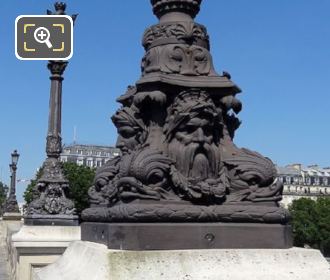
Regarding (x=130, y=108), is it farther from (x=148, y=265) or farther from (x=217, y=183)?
(x=148, y=265)

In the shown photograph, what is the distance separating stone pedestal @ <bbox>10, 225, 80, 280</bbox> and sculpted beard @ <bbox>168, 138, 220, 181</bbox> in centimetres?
590

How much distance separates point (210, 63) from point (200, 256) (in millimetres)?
1938

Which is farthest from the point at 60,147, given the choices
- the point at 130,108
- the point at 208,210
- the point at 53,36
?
the point at 208,210

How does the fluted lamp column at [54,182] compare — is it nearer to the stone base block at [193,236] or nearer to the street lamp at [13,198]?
the stone base block at [193,236]

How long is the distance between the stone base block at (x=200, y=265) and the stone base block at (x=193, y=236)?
0.10 meters

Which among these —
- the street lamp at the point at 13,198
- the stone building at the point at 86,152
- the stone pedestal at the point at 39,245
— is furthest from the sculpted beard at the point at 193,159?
the stone building at the point at 86,152

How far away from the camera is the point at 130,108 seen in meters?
5.82

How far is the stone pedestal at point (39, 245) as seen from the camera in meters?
10.9

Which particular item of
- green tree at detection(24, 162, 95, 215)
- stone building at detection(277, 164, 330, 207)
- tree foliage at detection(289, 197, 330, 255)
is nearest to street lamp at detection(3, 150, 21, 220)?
green tree at detection(24, 162, 95, 215)

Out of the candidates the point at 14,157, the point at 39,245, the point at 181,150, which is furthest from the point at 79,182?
the point at 181,150

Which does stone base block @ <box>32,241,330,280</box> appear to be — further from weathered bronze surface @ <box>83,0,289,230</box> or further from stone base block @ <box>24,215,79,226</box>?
stone base block @ <box>24,215,79,226</box>

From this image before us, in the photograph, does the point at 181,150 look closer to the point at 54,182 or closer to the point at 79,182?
the point at 54,182

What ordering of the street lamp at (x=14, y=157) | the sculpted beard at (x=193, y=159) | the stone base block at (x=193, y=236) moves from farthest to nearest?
the street lamp at (x=14, y=157) < the sculpted beard at (x=193, y=159) < the stone base block at (x=193, y=236)

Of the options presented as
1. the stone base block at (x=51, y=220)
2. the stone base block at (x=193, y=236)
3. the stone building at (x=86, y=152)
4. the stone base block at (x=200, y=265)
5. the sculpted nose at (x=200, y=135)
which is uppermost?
the stone building at (x=86, y=152)
